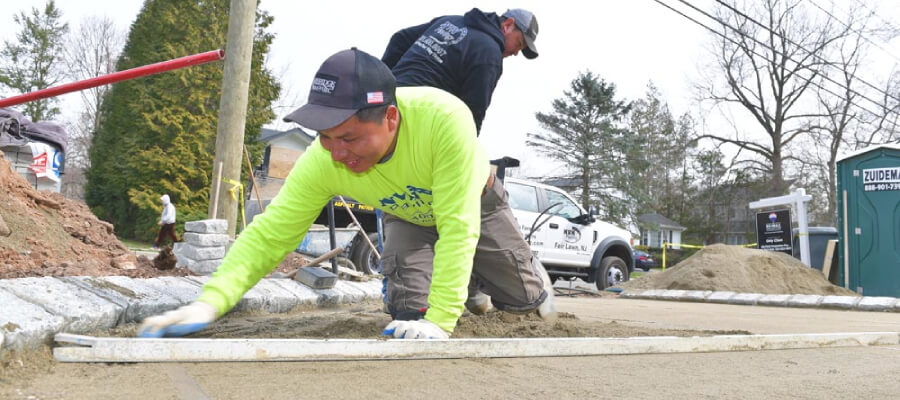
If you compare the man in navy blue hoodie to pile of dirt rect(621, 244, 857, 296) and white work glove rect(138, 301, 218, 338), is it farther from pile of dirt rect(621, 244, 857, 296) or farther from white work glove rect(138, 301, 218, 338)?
pile of dirt rect(621, 244, 857, 296)

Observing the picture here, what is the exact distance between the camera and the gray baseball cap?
3.64 metres

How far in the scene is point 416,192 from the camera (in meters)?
2.67

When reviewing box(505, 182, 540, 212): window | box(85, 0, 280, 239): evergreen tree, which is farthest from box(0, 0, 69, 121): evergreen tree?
box(505, 182, 540, 212): window

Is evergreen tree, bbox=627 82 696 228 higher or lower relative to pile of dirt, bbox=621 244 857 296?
higher

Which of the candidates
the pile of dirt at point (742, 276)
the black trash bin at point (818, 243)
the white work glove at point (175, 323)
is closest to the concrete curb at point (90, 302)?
the white work glove at point (175, 323)

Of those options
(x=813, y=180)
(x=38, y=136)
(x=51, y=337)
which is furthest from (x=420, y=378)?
(x=813, y=180)

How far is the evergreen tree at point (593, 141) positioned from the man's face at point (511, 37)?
26.8 metres

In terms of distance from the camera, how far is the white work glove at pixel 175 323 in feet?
7.02

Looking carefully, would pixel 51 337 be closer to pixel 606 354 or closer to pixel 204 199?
pixel 606 354

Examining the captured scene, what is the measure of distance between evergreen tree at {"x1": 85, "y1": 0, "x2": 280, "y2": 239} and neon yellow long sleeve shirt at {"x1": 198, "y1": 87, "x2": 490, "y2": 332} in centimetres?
1664

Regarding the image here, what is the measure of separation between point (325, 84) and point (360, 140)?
22 centimetres

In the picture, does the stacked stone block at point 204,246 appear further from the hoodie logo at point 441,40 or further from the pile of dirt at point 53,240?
the hoodie logo at point 441,40

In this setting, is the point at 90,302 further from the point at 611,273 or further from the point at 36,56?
the point at 36,56

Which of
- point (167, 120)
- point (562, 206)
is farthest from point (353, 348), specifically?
point (167, 120)
